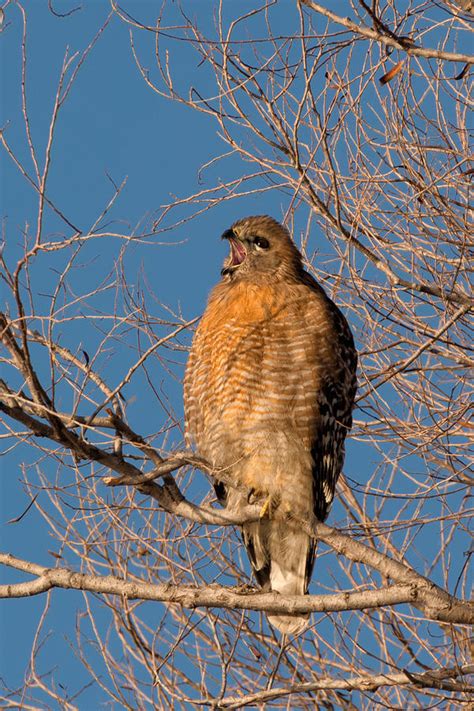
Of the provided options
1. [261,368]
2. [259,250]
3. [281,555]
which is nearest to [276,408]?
[261,368]

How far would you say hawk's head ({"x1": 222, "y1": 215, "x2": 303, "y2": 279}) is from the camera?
19.4ft

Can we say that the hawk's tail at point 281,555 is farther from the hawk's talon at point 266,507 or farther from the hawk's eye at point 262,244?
the hawk's eye at point 262,244

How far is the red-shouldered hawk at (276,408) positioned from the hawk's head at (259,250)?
7.6 inches

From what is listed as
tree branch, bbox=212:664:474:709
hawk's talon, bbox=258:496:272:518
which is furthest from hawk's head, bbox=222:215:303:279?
tree branch, bbox=212:664:474:709

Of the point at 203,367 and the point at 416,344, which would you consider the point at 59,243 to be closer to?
the point at 203,367

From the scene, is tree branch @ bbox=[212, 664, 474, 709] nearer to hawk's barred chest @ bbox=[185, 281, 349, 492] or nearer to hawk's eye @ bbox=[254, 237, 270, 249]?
hawk's barred chest @ bbox=[185, 281, 349, 492]

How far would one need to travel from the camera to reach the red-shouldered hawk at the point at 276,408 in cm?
532

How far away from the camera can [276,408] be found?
5.31m

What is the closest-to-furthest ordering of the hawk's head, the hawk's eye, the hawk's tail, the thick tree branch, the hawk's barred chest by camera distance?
1. the thick tree branch
2. the hawk's barred chest
3. the hawk's tail
4. the hawk's head
5. the hawk's eye

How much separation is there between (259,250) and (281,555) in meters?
1.81

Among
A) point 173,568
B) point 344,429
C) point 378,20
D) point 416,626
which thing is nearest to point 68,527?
point 173,568

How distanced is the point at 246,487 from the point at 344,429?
640 millimetres

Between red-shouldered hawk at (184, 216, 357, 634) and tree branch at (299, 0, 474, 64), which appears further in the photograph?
red-shouldered hawk at (184, 216, 357, 634)

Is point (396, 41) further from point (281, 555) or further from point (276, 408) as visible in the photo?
point (281, 555)
